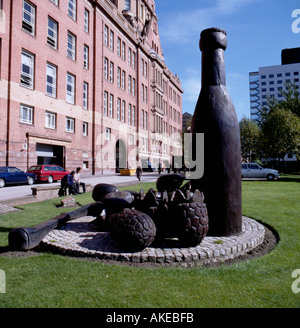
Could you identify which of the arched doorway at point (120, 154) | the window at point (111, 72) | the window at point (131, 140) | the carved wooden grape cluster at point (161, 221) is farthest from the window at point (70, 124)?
the carved wooden grape cluster at point (161, 221)

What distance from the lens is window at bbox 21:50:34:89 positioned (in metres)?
22.2

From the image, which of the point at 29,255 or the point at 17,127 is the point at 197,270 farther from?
the point at 17,127

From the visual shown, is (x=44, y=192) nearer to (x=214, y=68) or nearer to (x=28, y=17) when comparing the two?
(x=214, y=68)

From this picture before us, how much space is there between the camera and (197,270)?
142 inches

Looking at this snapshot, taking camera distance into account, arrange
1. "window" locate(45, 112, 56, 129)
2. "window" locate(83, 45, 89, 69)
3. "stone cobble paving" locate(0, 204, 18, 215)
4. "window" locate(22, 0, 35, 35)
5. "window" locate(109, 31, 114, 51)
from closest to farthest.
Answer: "stone cobble paving" locate(0, 204, 18, 215)
"window" locate(22, 0, 35, 35)
"window" locate(45, 112, 56, 129)
"window" locate(83, 45, 89, 69)
"window" locate(109, 31, 114, 51)

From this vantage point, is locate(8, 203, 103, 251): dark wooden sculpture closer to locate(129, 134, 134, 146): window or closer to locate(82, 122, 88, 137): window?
locate(82, 122, 88, 137): window

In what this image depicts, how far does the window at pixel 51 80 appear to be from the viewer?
81.6 feet

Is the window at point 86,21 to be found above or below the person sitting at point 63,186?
above

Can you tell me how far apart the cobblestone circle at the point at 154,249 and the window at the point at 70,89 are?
80.1ft

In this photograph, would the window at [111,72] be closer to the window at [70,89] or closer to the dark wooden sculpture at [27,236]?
the window at [70,89]

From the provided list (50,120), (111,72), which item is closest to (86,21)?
(111,72)

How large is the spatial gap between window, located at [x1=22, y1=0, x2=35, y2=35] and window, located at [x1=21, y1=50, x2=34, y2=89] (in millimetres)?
2194

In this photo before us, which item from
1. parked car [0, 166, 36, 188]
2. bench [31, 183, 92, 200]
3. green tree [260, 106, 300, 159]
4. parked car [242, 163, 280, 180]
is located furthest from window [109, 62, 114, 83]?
bench [31, 183, 92, 200]

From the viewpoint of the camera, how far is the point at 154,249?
4184mm
